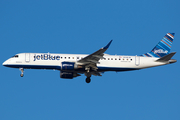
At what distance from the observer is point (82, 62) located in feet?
182

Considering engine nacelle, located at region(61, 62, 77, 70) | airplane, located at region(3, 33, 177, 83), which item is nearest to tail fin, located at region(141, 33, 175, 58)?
airplane, located at region(3, 33, 177, 83)

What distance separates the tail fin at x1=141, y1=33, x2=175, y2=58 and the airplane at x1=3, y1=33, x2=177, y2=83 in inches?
62.4

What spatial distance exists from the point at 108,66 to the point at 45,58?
10.4 meters

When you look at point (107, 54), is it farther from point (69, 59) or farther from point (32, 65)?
point (32, 65)

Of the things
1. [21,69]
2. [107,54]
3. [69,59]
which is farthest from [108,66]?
[21,69]

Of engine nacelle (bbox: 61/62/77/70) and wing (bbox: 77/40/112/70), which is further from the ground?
wing (bbox: 77/40/112/70)

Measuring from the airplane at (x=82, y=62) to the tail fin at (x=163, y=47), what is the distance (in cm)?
159

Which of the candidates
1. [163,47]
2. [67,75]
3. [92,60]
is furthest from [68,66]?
[163,47]

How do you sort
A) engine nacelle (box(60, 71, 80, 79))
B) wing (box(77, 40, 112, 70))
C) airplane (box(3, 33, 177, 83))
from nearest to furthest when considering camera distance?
wing (box(77, 40, 112, 70)) < airplane (box(3, 33, 177, 83)) < engine nacelle (box(60, 71, 80, 79))

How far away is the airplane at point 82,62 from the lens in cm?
5550

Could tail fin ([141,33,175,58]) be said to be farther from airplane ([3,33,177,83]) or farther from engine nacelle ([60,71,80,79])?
engine nacelle ([60,71,80,79])

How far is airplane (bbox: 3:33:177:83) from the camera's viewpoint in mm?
55500

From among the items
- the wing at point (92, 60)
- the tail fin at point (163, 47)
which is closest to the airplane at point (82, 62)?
the wing at point (92, 60)

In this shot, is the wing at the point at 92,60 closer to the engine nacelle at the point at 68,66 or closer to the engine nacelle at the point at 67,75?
the engine nacelle at the point at 68,66
